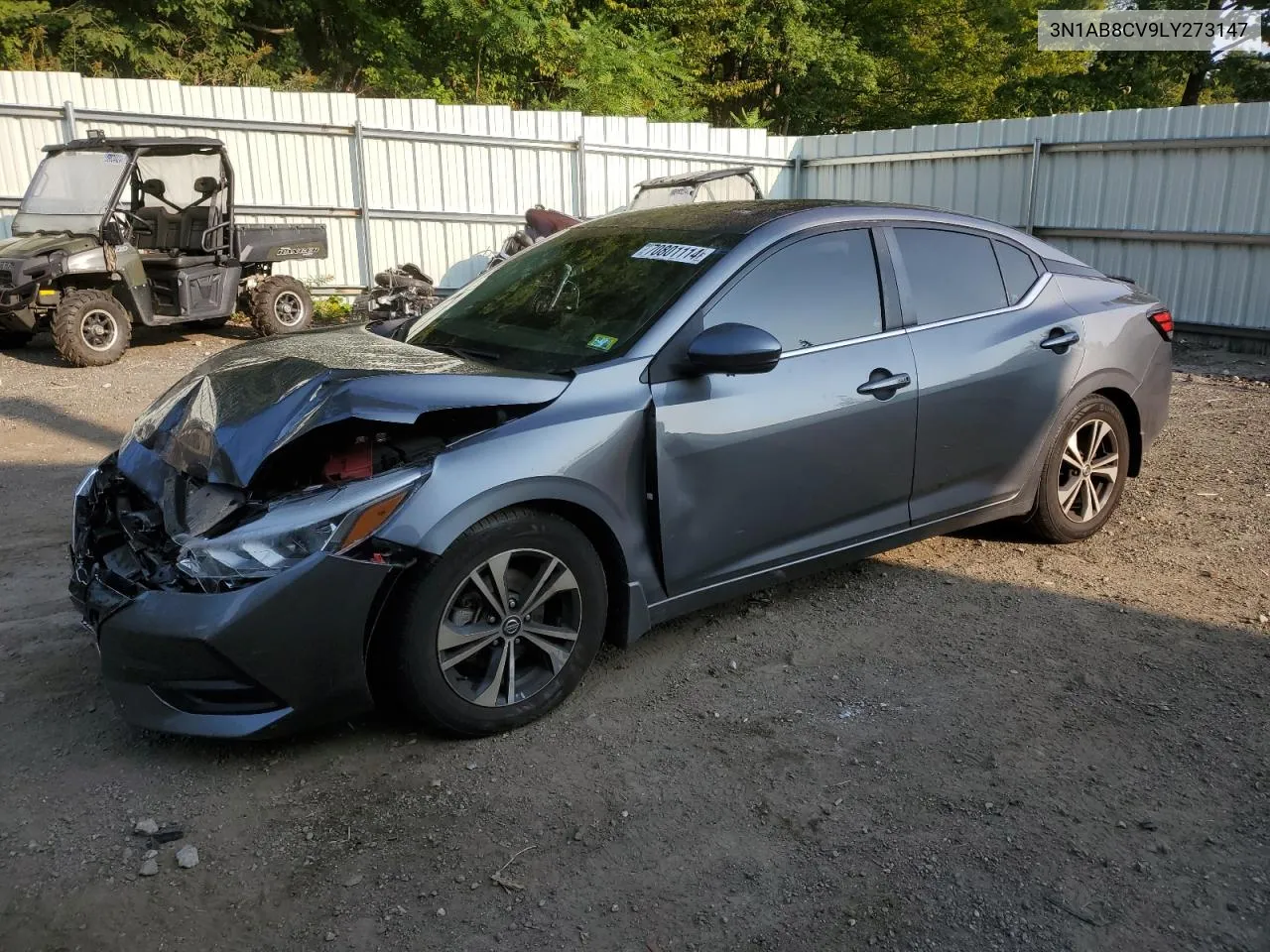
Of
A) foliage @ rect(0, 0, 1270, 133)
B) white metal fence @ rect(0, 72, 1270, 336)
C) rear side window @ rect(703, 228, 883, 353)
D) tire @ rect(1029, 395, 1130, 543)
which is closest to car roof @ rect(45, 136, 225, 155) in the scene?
white metal fence @ rect(0, 72, 1270, 336)

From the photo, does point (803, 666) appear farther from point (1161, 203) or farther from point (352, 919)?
point (1161, 203)

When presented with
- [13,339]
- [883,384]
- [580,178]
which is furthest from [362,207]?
[883,384]

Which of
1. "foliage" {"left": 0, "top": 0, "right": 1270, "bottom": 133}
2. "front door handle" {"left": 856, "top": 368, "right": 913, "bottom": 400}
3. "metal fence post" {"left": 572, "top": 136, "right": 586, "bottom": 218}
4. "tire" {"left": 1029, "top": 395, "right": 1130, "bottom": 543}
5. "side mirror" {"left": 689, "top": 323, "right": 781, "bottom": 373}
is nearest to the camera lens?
"side mirror" {"left": 689, "top": 323, "right": 781, "bottom": 373}

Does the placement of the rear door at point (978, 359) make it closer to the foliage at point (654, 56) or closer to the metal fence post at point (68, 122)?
the metal fence post at point (68, 122)

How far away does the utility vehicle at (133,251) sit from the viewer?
9.79m

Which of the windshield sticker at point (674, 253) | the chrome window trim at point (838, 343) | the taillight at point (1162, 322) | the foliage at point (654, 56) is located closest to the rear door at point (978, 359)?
the chrome window trim at point (838, 343)

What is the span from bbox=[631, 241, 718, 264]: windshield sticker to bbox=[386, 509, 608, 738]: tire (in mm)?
1200

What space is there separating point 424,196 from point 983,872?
12.6 m

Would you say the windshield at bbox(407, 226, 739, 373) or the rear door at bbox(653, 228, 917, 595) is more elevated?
the windshield at bbox(407, 226, 739, 373)

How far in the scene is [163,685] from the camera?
10.1 feet

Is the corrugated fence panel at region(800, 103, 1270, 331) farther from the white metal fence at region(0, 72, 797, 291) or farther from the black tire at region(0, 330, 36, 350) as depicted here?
the black tire at region(0, 330, 36, 350)

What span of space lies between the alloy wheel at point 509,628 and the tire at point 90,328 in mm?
8052

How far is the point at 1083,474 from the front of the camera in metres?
5.14

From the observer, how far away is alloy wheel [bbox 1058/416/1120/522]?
507cm
